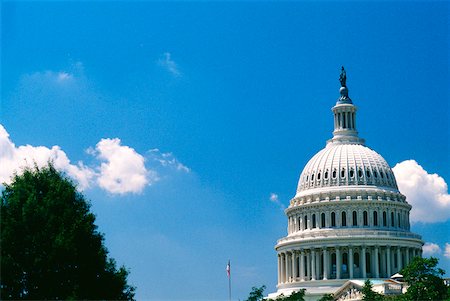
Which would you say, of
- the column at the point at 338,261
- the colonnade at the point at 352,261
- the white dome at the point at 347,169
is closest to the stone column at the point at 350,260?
the colonnade at the point at 352,261

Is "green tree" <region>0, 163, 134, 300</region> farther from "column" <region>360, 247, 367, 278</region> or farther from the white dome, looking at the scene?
the white dome

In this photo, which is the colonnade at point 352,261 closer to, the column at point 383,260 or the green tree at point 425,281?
the column at point 383,260

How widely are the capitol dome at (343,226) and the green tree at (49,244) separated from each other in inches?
3786

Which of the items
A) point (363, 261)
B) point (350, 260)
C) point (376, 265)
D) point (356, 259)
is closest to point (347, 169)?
point (356, 259)

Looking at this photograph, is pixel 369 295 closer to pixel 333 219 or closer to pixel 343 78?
pixel 333 219

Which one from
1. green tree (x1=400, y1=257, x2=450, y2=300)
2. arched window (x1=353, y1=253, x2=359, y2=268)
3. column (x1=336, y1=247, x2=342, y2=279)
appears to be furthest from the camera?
arched window (x1=353, y1=253, x2=359, y2=268)

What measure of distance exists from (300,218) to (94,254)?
110m

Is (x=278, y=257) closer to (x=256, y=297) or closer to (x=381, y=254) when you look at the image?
(x=381, y=254)

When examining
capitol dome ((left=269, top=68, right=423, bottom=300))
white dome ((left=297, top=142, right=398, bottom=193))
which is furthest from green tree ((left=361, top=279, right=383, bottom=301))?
white dome ((left=297, top=142, right=398, bottom=193))

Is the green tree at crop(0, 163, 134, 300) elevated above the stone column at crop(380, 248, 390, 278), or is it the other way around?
the stone column at crop(380, 248, 390, 278)

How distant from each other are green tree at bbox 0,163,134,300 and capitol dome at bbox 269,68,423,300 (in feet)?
316

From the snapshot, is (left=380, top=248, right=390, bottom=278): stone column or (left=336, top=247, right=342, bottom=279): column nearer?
(left=336, top=247, right=342, bottom=279): column

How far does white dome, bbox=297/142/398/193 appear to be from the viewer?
17138cm

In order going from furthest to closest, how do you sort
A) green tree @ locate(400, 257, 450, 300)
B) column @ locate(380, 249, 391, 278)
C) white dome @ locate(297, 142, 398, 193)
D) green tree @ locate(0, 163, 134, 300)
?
white dome @ locate(297, 142, 398, 193) → column @ locate(380, 249, 391, 278) → green tree @ locate(400, 257, 450, 300) → green tree @ locate(0, 163, 134, 300)
